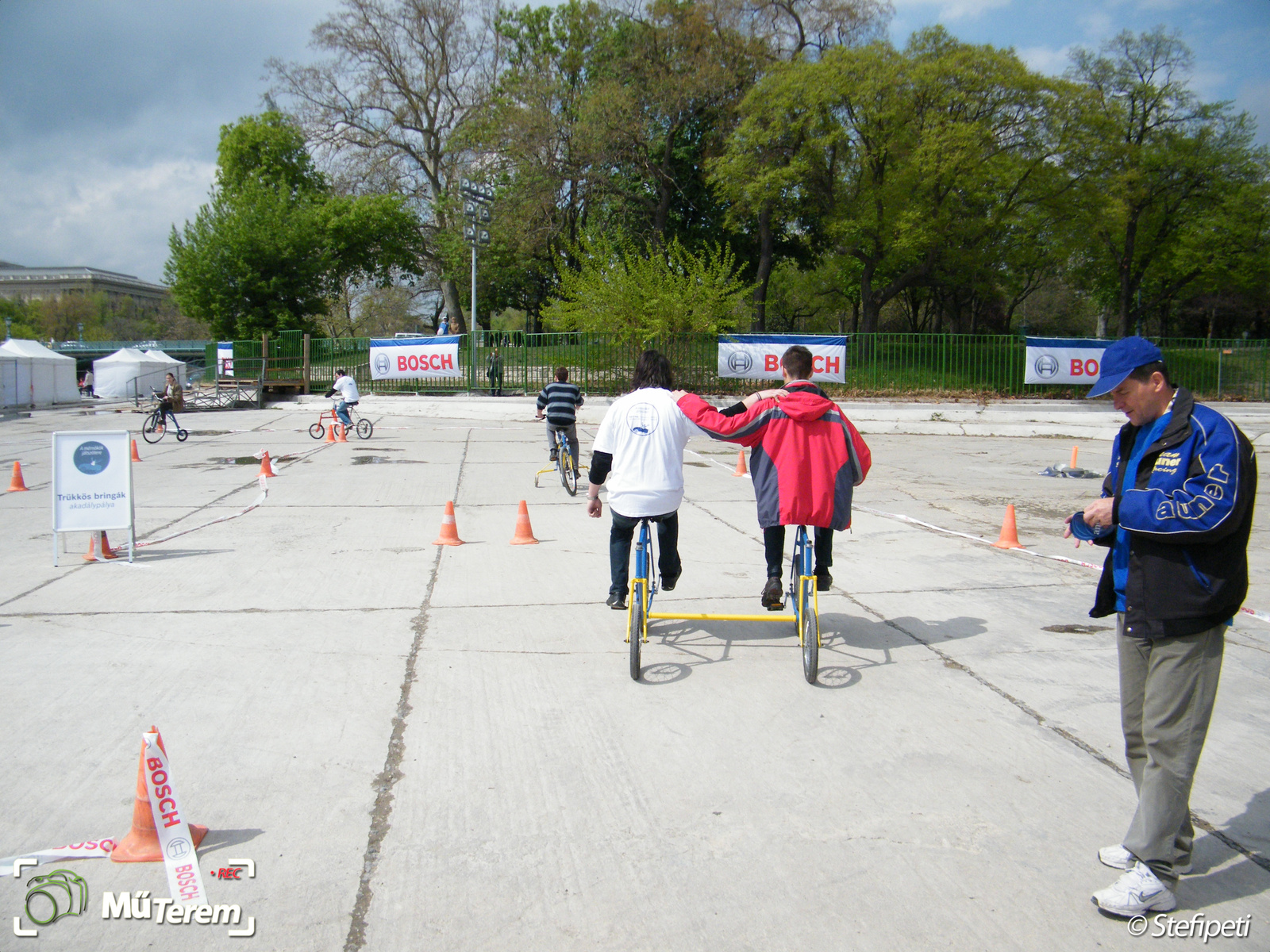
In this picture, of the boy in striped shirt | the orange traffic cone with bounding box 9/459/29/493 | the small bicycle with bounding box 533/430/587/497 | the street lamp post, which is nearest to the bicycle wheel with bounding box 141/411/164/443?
the orange traffic cone with bounding box 9/459/29/493

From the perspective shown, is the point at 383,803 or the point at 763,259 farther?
the point at 763,259

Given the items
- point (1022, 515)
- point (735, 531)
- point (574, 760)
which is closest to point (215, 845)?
point (574, 760)

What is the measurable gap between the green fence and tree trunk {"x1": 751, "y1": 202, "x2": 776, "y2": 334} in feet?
27.3

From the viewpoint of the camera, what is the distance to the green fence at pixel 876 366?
88.7ft

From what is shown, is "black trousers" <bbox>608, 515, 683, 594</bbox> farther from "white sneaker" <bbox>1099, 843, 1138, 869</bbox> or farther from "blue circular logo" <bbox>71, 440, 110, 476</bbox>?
"blue circular logo" <bbox>71, 440, 110, 476</bbox>

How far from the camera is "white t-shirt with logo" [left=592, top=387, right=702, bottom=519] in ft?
17.1

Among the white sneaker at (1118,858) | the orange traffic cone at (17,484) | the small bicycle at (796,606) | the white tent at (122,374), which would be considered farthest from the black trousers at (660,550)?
the white tent at (122,374)

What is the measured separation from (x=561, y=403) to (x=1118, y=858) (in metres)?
10.1

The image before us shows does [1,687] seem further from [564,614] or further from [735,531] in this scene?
[735,531]

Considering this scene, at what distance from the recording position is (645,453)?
5.24m

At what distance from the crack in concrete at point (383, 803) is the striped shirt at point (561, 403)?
6.60 m

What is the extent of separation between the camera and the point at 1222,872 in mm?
3145

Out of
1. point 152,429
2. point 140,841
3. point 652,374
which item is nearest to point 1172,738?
point 652,374

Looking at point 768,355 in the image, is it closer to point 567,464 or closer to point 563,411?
point 563,411
